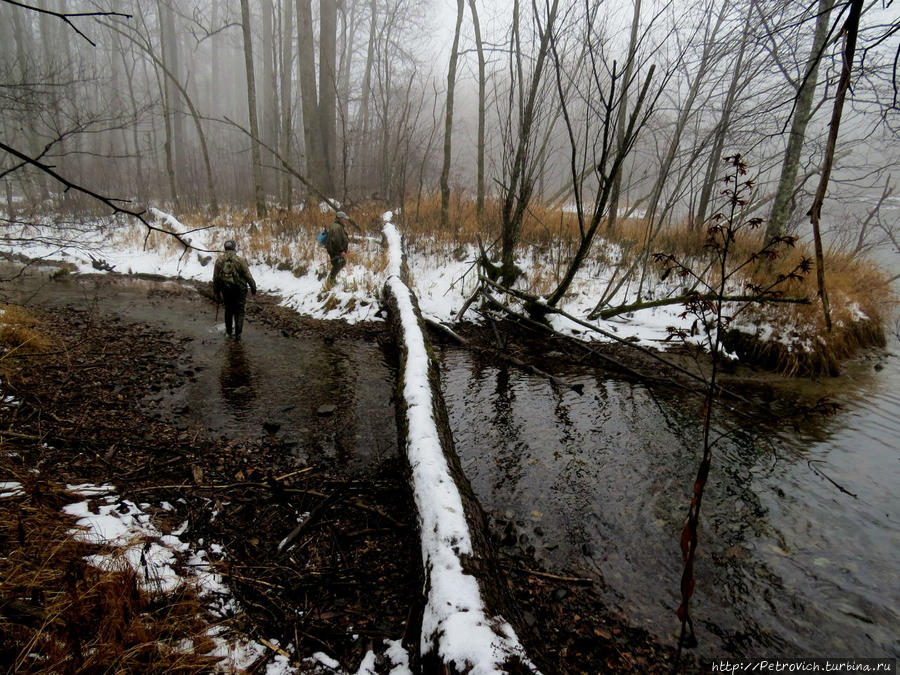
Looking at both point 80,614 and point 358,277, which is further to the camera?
point 358,277

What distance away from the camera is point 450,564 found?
2.32 meters

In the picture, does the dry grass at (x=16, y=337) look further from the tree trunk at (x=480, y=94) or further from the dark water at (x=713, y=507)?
the tree trunk at (x=480, y=94)

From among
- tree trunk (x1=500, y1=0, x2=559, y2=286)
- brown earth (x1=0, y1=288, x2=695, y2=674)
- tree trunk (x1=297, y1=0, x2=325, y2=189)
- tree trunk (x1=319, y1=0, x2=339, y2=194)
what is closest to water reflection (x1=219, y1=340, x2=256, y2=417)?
brown earth (x1=0, y1=288, x2=695, y2=674)

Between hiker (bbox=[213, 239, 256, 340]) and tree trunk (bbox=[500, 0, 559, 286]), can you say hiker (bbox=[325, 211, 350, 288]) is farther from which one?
tree trunk (bbox=[500, 0, 559, 286])

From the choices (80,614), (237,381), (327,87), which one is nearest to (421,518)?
(80,614)

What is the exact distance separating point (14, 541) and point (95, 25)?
38984 mm

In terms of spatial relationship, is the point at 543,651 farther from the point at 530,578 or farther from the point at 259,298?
the point at 259,298

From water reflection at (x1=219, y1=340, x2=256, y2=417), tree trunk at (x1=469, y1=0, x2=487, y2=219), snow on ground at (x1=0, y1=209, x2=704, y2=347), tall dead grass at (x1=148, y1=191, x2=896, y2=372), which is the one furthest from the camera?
tree trunk at (x1=469, y1=0, x2=487, y2=219)

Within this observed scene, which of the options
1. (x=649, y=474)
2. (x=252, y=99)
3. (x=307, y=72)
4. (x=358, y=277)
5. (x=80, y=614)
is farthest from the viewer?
(x=307, y=72)

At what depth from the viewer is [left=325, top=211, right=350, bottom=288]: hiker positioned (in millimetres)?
8609

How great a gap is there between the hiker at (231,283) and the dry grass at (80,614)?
15.0 ft

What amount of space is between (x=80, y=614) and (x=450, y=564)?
1742mm

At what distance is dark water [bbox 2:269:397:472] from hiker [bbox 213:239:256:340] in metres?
0.39

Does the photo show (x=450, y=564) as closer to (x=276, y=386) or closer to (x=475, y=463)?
(x=475, y=463)
